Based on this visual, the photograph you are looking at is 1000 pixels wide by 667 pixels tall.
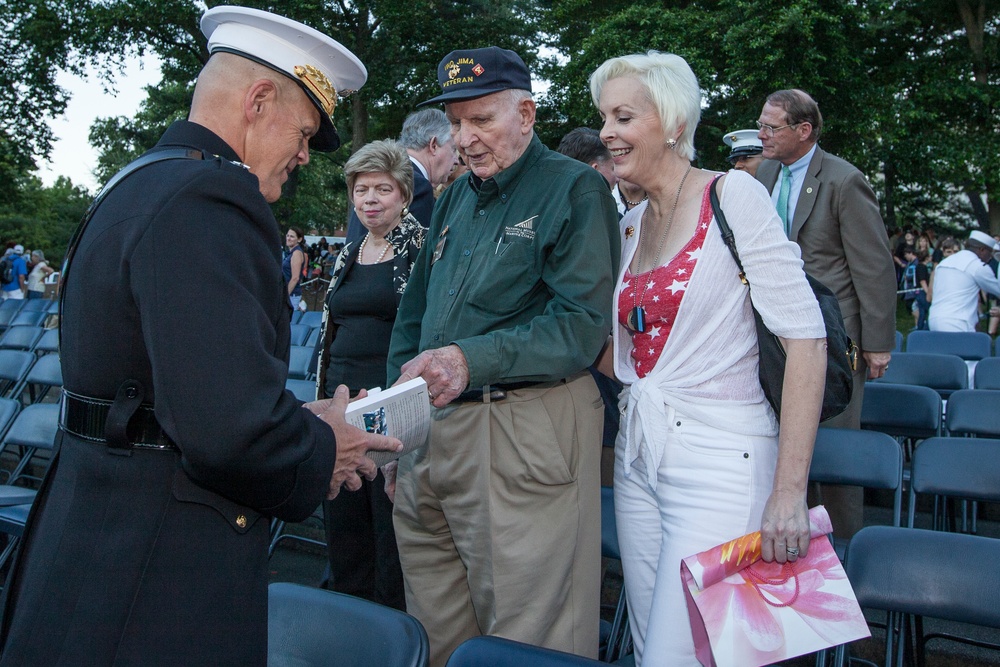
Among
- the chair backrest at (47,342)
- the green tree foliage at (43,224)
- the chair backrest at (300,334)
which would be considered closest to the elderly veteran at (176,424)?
the chair backrest at (300,334)

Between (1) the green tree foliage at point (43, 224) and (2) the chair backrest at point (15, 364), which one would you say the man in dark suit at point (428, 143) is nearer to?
(2) the chair backrest at point (15, 364)

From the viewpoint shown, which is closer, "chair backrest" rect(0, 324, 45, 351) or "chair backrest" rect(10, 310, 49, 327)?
"chair backrest" rect(0, 324, 45, 351)

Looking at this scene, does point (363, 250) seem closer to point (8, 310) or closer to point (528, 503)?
point (528, 503)

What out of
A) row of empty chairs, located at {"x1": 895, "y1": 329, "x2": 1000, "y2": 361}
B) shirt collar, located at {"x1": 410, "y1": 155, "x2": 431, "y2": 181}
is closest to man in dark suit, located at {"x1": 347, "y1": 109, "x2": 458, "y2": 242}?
shirt collar, located at {"x1": 410, "y1": 155, "x2": 431, "y2": 181}

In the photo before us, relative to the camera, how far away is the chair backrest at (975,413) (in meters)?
3.92

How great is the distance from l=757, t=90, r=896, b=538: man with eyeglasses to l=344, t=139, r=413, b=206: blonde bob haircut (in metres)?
1.75

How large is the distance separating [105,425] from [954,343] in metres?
6.84

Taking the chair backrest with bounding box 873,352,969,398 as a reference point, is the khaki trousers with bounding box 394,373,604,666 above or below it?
below

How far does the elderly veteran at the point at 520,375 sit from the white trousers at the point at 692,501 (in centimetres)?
26

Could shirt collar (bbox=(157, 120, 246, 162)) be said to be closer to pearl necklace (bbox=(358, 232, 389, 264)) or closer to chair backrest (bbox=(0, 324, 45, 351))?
pearl necklace (bbox=(358, 232, 389, 264))

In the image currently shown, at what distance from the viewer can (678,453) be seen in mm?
1891

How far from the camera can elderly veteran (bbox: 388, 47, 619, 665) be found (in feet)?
6.63

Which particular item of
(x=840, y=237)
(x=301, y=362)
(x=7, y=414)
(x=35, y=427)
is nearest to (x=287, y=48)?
(x=840, y=237)

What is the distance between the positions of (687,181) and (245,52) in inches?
43.6
